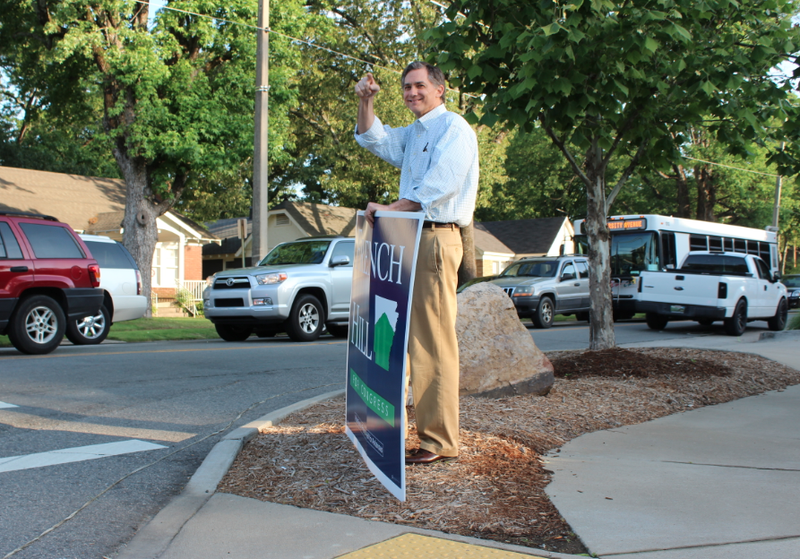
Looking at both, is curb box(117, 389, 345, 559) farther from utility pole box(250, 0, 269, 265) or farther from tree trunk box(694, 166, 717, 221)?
tree trunk box(694, 166, 717, 221)

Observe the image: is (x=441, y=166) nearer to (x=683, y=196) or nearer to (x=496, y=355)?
(x=496, y=355)

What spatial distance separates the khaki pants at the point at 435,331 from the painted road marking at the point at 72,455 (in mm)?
2147

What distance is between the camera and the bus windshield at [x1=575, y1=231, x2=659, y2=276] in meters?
21.4

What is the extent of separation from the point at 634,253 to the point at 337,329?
35.2 feet

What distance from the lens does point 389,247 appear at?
347cm

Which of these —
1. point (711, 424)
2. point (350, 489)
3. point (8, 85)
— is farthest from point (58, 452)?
point (8, 85)

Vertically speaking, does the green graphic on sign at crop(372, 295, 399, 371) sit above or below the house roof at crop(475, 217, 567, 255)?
below

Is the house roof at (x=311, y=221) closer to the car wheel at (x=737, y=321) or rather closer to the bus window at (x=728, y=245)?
the bus window at (x=728, y=245)

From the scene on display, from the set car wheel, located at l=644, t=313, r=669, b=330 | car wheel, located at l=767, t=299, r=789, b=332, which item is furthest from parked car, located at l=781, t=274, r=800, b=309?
car wheel, located at l=644, t=313, r=669, b=330

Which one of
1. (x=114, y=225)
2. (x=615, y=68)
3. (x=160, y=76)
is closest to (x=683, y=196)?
(x=114, y=225)

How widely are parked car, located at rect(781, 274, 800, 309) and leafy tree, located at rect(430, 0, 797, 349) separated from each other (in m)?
29.3

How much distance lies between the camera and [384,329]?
346cm

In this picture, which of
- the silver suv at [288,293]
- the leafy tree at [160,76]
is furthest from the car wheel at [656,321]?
the leafy tree at [160,76]

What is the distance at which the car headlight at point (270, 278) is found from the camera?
Answer: 512 inches
